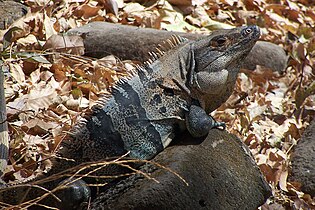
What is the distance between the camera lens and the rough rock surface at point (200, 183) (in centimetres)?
388

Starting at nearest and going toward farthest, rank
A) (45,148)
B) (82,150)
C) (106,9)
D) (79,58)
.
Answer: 1. (82,150)
2. (45,148)
3. (79,58)
4. (106,9)

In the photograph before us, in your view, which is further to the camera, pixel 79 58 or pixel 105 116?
pixel 79 58

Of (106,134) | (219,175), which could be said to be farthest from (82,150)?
(219,175)

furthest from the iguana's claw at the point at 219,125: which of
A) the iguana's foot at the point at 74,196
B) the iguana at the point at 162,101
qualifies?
the iguana's foot at the point at 74,196

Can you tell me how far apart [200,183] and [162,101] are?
0.65 metres

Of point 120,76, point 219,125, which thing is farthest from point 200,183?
point 120,76

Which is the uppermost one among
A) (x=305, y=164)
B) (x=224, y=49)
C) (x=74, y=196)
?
(x=224, y=49)

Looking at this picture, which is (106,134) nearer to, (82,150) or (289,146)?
(82,150)

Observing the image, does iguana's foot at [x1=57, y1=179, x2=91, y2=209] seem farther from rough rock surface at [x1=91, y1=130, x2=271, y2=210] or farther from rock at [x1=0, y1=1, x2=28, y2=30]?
rock at [x1=0, y1=1, x2=28, y2=30]

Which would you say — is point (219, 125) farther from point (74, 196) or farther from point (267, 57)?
point (267, 57)

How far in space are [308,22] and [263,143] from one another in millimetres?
3423

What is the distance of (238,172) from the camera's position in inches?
173

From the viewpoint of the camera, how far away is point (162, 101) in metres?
4.42

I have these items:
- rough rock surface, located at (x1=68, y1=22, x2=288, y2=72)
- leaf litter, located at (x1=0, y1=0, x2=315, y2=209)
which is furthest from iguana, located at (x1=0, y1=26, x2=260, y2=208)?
rough rock surface, located at (x1=68, y1=22, x2=288, y2=72)
